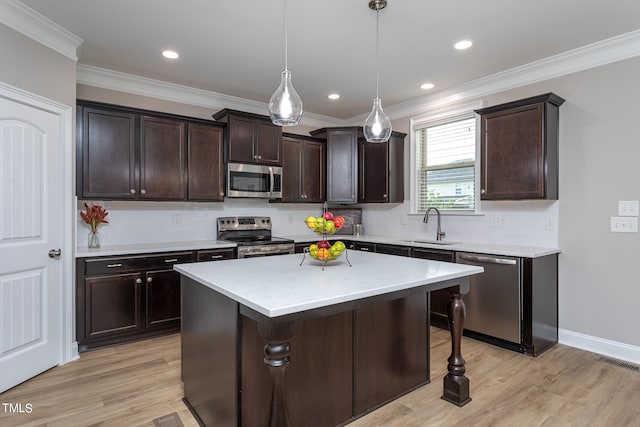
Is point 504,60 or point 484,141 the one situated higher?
point 504,60

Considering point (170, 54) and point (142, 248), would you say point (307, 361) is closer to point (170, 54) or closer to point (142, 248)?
point (142, 248)

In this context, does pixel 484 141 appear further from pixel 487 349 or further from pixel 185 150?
pixel 185 150

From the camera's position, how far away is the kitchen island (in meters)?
1.53

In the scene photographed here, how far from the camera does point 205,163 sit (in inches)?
157

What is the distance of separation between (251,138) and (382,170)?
1723 mm

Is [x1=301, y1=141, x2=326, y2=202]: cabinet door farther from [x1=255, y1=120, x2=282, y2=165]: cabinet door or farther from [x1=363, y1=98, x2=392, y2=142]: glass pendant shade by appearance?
[x1=363, y1=98, x2=392, y2=142]: glass pendant shade

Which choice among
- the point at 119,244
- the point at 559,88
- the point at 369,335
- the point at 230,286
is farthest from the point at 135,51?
the point at 559,88

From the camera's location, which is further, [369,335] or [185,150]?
[185,150]

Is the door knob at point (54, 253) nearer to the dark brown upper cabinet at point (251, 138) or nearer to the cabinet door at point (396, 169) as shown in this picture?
the dark brown upper cabinet at point (251, 138)

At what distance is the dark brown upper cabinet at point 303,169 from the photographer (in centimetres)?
474

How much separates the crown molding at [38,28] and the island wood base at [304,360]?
2165 millimetres

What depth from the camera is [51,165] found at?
2.79 meters

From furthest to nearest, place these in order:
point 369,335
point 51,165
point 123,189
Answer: point 123,189 < point 51,165 < point 369,335

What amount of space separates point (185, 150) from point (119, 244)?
1.20 metres
